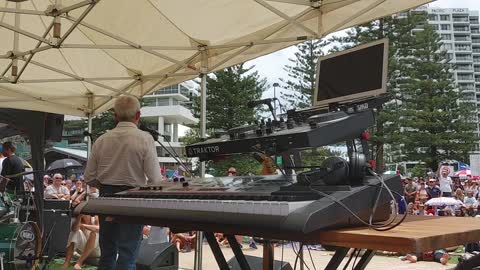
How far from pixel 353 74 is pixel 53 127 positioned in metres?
6.46

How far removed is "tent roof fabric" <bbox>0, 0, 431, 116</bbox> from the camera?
15.3 ft

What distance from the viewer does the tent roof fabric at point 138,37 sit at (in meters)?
4.65

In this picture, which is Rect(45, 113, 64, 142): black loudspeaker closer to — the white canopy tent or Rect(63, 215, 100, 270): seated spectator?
the white canopy tent

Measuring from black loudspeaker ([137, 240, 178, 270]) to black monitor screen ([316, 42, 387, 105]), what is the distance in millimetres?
3289

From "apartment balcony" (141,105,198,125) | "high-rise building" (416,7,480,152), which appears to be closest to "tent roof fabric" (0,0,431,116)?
"apartment balcony" (141,105,198,125)

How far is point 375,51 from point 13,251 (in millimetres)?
4121

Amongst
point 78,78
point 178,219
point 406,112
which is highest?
point 406,112

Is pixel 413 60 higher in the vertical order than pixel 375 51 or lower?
higher

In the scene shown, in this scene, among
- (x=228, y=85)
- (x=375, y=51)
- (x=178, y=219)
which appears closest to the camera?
(x=178, y=219)

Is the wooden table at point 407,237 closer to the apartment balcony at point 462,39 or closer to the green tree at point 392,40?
the green tree at point 392,40

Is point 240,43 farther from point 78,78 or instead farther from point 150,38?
point 78,78

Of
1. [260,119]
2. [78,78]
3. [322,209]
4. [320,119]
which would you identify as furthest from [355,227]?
[78,78]

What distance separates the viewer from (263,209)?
1.52m

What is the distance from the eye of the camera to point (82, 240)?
7371 millimetres
